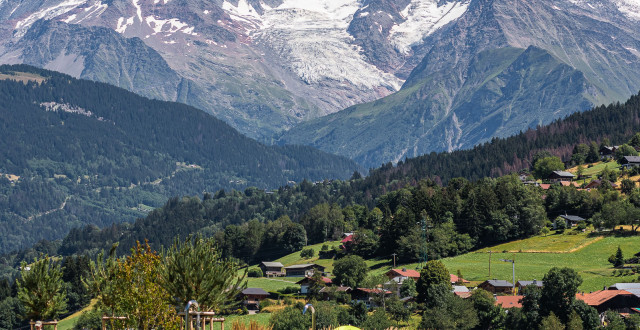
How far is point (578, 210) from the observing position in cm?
19075

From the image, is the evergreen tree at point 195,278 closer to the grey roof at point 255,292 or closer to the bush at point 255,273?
the grey roof at point 255,292

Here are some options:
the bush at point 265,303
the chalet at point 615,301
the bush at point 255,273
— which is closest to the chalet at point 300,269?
the bush at point 255,273

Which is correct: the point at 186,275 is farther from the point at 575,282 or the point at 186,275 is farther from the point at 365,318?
the point at 365,318

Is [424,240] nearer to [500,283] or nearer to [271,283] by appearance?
[271,283]

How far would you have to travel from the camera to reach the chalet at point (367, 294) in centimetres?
13988

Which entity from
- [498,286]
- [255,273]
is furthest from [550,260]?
[255,273]

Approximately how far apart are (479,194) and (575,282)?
90.6 metres

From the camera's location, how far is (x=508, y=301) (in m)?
126

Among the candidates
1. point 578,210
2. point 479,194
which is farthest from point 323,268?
point 578,210

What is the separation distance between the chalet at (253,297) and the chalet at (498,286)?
3504 centimetres

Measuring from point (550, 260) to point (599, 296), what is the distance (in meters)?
37.7

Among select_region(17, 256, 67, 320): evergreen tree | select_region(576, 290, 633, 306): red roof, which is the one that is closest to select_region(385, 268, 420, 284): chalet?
select_region(576, 290, 633, 306): red roof

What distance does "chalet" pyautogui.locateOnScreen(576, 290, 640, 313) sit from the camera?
11375 cm

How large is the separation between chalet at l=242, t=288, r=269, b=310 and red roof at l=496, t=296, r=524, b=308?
1534 inches
